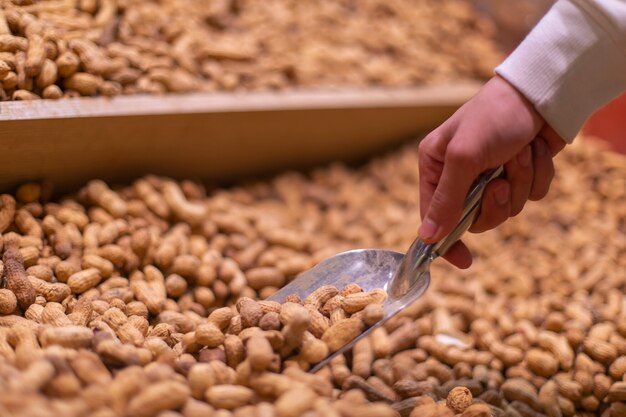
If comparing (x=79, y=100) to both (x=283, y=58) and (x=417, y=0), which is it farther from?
(x=417, y=0)

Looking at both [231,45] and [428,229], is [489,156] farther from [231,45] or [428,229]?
[231,45]

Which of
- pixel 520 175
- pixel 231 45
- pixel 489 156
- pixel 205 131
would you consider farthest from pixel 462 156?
pixel 231 45

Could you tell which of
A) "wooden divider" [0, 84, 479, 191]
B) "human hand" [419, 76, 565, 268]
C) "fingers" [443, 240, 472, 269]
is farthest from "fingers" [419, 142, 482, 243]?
"wooden divider" [0, 84, 479, 191]

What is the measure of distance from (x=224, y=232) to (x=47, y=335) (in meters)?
0.63

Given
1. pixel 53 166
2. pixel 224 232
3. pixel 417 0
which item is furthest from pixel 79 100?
pixel 417 0

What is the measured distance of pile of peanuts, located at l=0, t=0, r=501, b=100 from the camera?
4.42 feet

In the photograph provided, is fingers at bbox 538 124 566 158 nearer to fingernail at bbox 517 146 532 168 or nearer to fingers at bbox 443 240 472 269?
fingernail at bbox 517 146 532 168

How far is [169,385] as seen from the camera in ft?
2.54

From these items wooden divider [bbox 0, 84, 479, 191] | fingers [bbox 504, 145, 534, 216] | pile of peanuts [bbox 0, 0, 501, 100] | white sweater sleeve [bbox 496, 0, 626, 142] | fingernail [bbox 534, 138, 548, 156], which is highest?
white sweater sleeve [bbox 496, 0, 626, 142]

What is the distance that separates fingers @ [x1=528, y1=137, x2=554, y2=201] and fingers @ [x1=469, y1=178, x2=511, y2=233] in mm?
48

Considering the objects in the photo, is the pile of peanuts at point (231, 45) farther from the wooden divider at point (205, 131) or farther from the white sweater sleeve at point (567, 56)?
the white sweater sleeve at point (567, 56)

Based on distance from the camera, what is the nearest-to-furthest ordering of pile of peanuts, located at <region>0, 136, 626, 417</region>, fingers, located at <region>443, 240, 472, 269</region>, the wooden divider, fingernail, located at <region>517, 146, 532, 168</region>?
1. pile of peanuts, located at <region>0, 136, 626, 417</region>
2. fingernail, located at <region>517, 146, 532, 168</region>
3. fingers, located at <region>443, 240, 472, 269</region>
4. the wooden divider

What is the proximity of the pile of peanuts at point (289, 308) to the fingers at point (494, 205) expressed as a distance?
19 cm

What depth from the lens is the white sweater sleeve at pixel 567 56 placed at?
88cm
